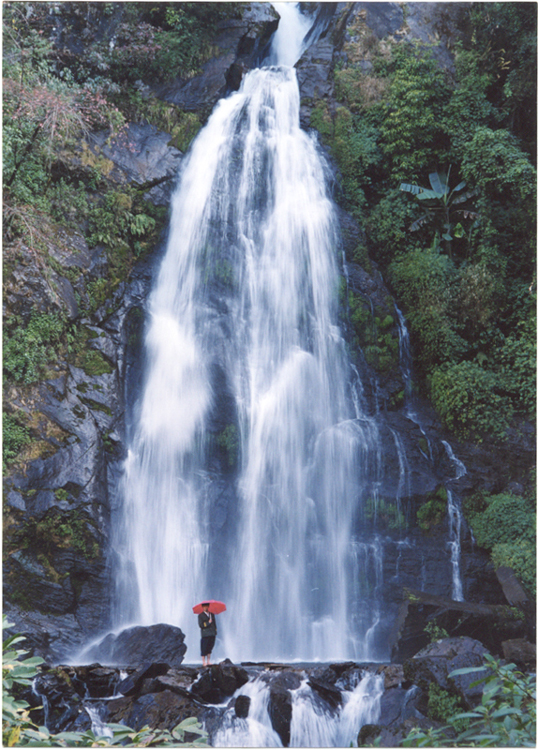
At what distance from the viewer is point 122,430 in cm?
814

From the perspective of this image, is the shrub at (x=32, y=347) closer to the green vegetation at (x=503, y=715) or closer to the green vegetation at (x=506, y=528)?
the green vegetation at (x=503, y=715)

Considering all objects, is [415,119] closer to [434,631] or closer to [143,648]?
[434,631]

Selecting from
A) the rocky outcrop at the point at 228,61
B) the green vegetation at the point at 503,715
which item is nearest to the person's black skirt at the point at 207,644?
the green vegetation at the point at 503,715

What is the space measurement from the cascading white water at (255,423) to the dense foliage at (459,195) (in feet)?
4.98

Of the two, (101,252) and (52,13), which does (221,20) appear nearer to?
(52,13)

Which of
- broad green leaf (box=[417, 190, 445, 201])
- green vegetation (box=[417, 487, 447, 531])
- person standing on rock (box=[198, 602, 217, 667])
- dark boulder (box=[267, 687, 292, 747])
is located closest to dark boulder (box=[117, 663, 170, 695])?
person standing on rock (box=[198, 602, 217, 667])

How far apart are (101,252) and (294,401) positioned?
4.11m

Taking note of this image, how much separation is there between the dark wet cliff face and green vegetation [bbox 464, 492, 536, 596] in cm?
21

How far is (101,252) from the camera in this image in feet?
29.9

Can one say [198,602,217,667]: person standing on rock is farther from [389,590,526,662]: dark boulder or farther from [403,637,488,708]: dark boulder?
[389,590,526,662]: dark boulder

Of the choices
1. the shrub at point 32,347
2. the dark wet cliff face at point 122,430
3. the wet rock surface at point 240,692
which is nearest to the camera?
the wet rock surface at point 240,692

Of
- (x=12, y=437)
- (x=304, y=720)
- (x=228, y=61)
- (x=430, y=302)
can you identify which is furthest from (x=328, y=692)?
(x=228, y=61)

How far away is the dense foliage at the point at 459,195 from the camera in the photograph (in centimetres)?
959

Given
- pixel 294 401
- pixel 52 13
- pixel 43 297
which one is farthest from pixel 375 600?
pixel 52 13
